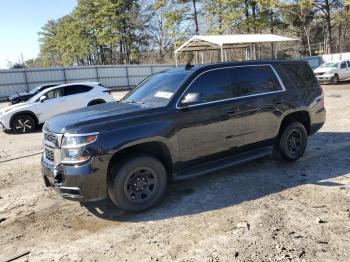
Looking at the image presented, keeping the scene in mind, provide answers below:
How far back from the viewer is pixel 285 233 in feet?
13.7

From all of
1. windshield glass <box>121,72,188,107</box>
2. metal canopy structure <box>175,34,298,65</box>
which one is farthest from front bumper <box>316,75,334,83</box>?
windshield glass <box>121,72,188,107</box>

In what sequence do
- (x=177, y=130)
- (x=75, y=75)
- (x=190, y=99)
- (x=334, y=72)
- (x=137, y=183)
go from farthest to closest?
(x=75, y=75) < (x=334, y=72) < (x=190, y=99) < (x=177, y=130) < (x=137, y=183)

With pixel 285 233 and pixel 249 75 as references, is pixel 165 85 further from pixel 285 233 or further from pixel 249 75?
pixel 285 233

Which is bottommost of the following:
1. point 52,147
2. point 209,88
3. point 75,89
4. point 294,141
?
point 294,141

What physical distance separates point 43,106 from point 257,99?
8.95 m

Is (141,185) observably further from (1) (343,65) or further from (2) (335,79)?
(1) (343,65)

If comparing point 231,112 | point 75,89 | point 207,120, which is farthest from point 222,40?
point 207,120

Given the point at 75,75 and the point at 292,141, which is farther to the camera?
the point at 75,75

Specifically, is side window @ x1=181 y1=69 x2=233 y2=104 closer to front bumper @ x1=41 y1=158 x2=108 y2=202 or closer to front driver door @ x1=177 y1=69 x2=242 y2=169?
front driver door @ x1=177 y1=69 x2=242 y2=169

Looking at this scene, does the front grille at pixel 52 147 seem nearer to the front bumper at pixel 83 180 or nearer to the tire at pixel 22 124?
the front bumper at pixel 83 180

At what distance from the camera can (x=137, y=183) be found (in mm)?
4930

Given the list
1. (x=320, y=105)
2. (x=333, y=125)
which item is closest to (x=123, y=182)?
(x=320, y=105)

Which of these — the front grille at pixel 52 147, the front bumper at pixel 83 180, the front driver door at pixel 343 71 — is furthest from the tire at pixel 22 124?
the front driver door at pixel 343 71

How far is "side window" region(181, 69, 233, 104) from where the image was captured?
5.39 meters
